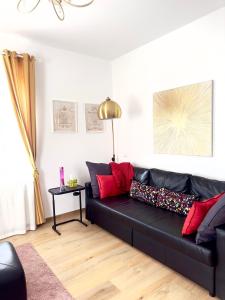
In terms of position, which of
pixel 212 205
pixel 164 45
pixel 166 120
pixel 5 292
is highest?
pixel 164 45

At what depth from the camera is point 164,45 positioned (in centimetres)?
311

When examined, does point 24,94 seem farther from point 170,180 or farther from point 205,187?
point 205,187

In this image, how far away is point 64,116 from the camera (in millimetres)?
3484

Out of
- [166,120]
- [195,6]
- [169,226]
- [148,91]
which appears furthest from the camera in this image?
[148,91]

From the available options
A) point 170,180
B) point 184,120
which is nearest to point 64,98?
point 184,120

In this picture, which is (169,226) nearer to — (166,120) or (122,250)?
(122,250)

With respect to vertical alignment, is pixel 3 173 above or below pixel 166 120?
below

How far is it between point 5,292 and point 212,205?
177 centimetres

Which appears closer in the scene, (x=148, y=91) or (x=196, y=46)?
(x=196, y=46)

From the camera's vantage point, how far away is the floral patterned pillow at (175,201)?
2.41 m

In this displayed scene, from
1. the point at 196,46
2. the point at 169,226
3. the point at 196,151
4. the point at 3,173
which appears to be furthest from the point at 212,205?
the point at 3,173

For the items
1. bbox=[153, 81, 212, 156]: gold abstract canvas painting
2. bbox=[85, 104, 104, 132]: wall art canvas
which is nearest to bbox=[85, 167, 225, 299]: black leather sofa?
bbox=[153, 81, 212, 156]: gold abstract canvas painting

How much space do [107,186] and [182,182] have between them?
41.1 inches

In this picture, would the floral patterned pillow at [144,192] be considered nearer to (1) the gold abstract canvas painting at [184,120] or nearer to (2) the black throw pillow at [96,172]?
(2) the black throw pillow at [96,172]
